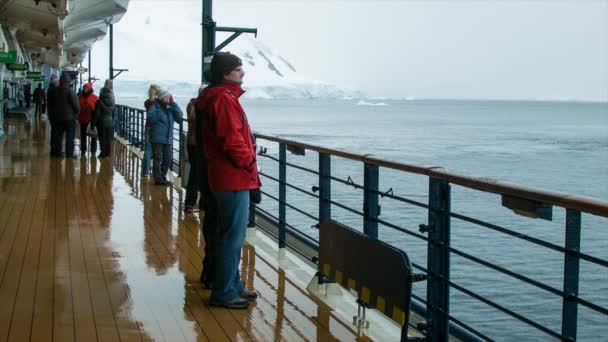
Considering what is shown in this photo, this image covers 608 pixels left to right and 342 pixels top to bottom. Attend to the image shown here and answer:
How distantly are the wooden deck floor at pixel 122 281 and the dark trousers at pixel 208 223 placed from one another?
0.12 meters

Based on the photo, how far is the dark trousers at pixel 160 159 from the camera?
9930 mm

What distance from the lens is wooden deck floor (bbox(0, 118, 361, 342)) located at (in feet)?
13.2

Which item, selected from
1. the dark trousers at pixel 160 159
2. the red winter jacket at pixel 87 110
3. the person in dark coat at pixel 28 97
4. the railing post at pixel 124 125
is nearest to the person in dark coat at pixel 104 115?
the red winter jacket at pixel 87 110

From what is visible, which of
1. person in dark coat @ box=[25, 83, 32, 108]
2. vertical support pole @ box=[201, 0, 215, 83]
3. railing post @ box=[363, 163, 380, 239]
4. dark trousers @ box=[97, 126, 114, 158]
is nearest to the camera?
railing post @ box=[363, 163, 380, 239]

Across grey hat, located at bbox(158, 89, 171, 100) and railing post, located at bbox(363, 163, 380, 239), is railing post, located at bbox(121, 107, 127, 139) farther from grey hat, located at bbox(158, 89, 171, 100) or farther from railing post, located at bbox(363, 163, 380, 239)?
railing post, located at bbox(363, 163, 380, 239)

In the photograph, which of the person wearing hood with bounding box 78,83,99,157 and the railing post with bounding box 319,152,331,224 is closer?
the railing post with bounding box 319,152,331,224

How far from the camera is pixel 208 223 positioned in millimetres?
4887

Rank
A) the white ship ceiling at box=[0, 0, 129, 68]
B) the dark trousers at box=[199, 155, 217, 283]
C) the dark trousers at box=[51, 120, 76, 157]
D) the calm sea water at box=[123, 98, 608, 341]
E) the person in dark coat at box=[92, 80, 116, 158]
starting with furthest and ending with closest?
the white ship ceiling at box=[0, 0, 129, 68], the person in dark coat at box=[92, 80, 116, 158], the dark trousers at box=[51, 120, 76, 157], the calm sea water at box=[123, 98, 608, 341], the dark trousers at box=[199, 155, 217, 283]

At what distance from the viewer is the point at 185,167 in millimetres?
8859

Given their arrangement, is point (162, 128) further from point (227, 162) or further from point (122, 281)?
point (227, 162)

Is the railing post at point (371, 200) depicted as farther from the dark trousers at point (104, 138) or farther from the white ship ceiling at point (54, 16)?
the white ship ceiling at point (54, 16)

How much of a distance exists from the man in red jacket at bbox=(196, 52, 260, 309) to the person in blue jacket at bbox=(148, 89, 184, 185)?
5322 mm

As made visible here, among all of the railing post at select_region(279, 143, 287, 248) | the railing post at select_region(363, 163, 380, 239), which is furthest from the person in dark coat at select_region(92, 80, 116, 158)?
the railing post at select_region(363, 163, 380, 239)

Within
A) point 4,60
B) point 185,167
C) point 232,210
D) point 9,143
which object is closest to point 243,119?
point 232,210
